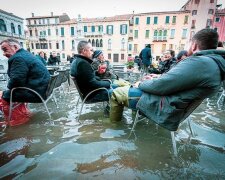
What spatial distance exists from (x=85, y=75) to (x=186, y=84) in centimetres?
163

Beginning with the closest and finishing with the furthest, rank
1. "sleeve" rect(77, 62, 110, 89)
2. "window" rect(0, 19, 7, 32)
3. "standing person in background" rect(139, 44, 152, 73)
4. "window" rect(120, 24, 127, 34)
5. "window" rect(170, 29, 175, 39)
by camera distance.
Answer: "sleeve" rect(77, 62, 110, 89)
"standing person in background" rect(139, 44, 152, 73)
"window" rect(0, 19, 7, 32)
"window" rect(170, 29, 175, 39)
"window" rect(120, 24, 127, 34)

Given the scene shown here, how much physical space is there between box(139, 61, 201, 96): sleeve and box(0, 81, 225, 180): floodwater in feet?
2.71

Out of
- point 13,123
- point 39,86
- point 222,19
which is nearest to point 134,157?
point 39,86

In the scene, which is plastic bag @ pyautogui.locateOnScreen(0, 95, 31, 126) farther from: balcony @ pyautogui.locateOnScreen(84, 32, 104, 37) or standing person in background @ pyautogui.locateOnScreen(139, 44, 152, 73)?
balcony @ pyautogui.locateOnScreen(84, 32, 104, 37)

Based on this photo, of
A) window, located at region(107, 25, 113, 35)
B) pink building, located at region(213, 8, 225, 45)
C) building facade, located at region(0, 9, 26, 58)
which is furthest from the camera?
window, located at region(107, 25, 113, 35)

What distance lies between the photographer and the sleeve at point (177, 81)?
1457 mm

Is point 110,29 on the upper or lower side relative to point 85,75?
upper

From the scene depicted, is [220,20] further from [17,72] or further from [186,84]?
[17,72]

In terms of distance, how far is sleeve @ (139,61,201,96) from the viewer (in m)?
1.46

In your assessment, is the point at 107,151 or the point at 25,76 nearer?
the point at 107,151

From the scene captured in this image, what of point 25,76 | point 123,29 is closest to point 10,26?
point 123,29

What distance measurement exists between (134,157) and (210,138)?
1321 mm

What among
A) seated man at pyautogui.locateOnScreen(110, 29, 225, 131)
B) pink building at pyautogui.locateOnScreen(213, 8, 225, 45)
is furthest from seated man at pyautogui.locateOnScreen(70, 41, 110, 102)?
pink building at pyautogui.locateOnScreen(213, 8, 225, 45)

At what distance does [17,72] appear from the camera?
2422mm
